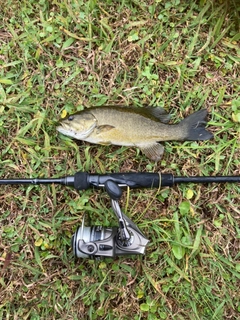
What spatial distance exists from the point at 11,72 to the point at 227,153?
1.96 m

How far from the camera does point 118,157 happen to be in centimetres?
319

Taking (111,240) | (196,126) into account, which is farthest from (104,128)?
(111,240)

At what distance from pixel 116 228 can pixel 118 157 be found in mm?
581

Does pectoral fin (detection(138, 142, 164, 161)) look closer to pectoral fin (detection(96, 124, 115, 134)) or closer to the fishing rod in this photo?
the fishing rod

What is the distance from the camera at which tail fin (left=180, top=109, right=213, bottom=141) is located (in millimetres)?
3086

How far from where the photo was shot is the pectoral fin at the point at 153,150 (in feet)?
10.1

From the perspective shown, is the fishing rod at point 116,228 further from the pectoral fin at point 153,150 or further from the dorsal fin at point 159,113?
the dorsal fin at point 159,113

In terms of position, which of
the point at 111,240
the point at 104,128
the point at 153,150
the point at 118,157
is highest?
the point at 104,128

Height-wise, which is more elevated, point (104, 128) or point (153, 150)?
point (104, 128)

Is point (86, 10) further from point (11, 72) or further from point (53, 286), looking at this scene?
point (53, 286)

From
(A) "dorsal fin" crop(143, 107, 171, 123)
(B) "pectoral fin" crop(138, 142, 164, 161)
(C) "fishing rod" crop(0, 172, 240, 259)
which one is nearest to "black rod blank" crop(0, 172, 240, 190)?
(C) "fishing rod" crop(0, 172, 240, 259)

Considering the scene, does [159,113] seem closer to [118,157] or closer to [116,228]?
[118,157]

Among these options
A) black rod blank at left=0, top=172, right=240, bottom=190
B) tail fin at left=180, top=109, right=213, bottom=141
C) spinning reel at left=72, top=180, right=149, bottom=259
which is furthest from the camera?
tail fin at left=180, top=109, right=213, bottom=141

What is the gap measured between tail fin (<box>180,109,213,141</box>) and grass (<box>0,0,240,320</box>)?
97 mm
